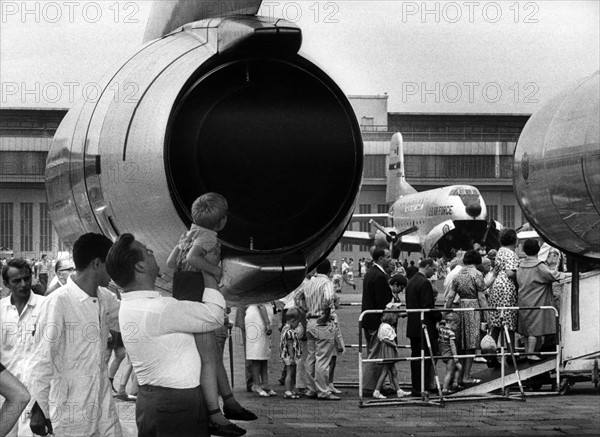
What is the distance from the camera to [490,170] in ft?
21.1

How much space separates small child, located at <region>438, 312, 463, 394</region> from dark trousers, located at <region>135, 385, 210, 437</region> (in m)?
9.92

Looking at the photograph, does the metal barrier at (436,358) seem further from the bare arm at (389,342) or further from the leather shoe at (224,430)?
the leather shoe at (224,430)

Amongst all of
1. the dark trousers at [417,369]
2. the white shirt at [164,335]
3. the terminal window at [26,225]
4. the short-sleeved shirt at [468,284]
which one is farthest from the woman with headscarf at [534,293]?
the white shirt at [164,335]

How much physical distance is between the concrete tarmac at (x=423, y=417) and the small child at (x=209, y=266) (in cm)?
419

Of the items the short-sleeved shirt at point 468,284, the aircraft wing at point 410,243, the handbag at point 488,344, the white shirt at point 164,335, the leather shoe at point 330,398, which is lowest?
the leather shoe at point 330,398

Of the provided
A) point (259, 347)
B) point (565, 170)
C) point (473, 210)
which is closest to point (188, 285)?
point (565, 170)

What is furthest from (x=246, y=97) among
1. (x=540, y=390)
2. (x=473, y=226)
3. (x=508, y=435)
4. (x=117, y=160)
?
(x=473, y=226)

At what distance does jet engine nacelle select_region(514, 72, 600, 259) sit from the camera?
467 centimetres

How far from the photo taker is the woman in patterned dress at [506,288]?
589 inches

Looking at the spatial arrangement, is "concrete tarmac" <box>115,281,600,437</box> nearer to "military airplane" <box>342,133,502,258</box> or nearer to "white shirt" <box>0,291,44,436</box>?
"white shirt" <box>0,291,44,436</box>

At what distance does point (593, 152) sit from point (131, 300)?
7.47ft

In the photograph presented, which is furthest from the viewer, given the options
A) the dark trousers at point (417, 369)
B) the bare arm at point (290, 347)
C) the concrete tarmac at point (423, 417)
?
the bare arm at point (290, 347)

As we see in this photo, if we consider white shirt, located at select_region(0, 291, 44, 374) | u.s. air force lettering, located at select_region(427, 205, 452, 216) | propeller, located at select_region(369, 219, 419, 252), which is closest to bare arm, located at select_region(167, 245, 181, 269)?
white shirt, located at select_region(0, 291, 44, 374)

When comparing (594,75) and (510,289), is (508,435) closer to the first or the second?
(510,289)
